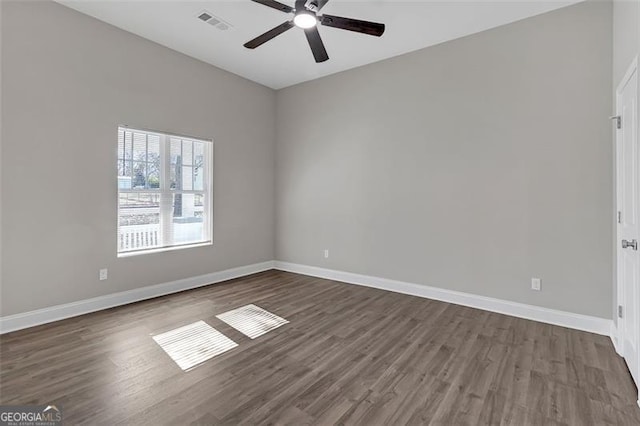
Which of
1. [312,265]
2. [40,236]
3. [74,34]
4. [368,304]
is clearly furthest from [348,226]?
[74,34]

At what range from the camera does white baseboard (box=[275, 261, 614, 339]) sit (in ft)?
9.96

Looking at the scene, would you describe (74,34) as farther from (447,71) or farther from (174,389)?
(447,71)

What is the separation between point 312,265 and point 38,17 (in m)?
4.48

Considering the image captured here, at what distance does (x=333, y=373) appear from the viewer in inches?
89.4

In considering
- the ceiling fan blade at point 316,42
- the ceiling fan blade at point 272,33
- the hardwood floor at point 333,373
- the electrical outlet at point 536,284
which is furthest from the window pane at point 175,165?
the electrical outlet at point 536,284

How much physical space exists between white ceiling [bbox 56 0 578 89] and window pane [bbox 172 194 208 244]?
6.72ft

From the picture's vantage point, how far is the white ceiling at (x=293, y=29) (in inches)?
125

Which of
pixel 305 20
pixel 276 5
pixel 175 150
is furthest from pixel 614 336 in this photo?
pixel 175 150

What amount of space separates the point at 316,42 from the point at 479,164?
2.33 m

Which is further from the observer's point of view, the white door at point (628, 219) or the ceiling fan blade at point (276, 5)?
the ceiling fan blade at point (276, 5)

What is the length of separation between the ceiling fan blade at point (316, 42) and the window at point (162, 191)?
7.73 feet

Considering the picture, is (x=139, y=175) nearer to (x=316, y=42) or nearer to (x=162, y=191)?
(x=162, y=191)

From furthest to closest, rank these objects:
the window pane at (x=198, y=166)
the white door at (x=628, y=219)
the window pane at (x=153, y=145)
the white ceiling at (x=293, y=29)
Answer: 1. the window pane at (x=198, y=166)
2. the window pane at (x=153, y=145)
3. the white ceiling at (x=293, y=29)
4. the white door at (x=628, y=219)

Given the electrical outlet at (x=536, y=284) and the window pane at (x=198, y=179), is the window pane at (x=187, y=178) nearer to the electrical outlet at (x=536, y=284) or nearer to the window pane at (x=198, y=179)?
the window pane at (x=198, y=179)
